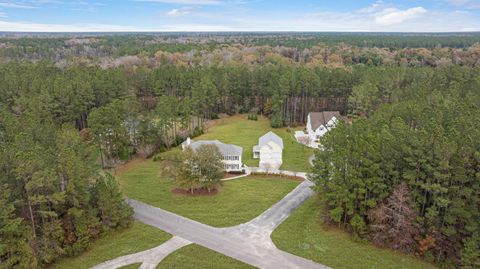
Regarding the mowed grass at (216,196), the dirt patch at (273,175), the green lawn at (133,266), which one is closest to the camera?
the green lawn at (133,266)

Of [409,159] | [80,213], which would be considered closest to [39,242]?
[80,213]

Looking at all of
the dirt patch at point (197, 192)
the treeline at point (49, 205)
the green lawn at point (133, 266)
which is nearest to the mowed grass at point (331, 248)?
the dirt patch at point (197, 192)

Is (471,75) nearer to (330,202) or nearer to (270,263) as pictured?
(330,202)

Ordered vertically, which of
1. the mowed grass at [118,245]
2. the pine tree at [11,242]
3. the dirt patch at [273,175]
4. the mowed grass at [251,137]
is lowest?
the dirt patch at [273,175]

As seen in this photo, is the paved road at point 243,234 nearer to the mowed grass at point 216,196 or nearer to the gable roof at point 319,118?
the mowed grass at point 216,196

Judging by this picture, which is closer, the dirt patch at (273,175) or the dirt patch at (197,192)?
the dirt patch at (197,192)

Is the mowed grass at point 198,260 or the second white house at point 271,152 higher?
the second white house at point 271,152

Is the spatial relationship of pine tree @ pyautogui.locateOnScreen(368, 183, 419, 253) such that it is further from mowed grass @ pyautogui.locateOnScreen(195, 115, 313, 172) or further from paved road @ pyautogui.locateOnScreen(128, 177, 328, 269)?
mowed grass @ pyautogui.locateOnScreen(195, 115, 313, 172)
